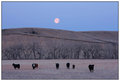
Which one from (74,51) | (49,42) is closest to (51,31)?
(49,42)

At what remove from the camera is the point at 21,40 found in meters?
81.2

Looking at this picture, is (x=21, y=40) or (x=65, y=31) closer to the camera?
(x=21, y=40)

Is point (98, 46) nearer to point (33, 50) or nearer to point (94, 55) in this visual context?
point (94, 55)

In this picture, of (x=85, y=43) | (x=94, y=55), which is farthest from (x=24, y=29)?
(x=94, y=55)

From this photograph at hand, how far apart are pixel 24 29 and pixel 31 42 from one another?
21532 mm

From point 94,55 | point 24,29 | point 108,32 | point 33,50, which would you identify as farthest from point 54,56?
point 108,32

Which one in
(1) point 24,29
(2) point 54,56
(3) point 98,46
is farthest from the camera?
(1) point 24,29

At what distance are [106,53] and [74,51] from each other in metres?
8.68

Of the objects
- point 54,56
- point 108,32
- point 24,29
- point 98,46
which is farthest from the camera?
point 108,32

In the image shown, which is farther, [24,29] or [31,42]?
[24,29]

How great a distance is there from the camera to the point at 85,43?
271ft

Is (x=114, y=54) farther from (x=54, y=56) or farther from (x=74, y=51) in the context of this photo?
(x=54, y=56)

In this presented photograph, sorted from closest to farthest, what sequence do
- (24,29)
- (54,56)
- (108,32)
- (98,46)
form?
(54,56), (98,46), (24,29), (108,32)

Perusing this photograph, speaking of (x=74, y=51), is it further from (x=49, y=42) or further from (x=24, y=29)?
(x=24, y=29)
